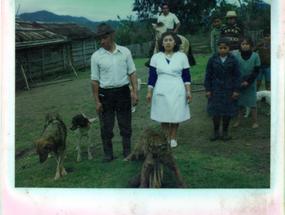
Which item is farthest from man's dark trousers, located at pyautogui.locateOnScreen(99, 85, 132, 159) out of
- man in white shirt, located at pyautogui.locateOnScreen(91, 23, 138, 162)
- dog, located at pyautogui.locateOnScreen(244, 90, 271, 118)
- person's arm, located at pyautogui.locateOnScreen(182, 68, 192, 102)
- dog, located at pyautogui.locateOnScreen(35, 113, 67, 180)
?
dog, located at pyautogui.locateOnScreen(244, 90, 271, 118)

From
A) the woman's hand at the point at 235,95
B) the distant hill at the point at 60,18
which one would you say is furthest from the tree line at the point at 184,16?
the woman's hand at the point at 235,95

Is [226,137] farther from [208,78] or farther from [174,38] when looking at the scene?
[174,38]

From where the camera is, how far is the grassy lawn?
3387 mm

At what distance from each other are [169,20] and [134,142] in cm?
83

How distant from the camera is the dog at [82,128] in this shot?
3.50 meters

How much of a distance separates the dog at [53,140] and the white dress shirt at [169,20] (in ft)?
3.00

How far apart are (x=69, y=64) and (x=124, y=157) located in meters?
0.73

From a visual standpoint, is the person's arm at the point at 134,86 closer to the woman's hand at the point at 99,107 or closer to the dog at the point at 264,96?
the woman's hand at the point at 99,107

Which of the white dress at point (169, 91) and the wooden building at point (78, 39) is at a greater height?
the wooden building at point (78, 39)

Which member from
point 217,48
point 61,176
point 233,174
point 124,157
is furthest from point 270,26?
point 61,176

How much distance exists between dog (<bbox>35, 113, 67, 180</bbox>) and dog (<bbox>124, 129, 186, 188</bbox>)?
0.44m

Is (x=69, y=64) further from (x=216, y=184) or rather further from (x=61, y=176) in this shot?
(x=216, y=184)

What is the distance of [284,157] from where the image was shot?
130 inches

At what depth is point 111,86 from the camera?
3520 millimetres
